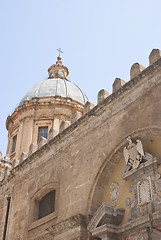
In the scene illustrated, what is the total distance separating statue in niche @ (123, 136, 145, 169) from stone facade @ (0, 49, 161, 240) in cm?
3

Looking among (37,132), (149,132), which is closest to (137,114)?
(149,132)

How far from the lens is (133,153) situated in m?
9.18

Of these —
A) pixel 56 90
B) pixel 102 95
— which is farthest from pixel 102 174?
pixel 56 90

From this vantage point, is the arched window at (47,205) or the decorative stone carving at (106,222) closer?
the decorative stone carving at (106,222)

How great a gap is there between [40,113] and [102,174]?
1201 cm

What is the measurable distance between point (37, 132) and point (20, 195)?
7865 mm

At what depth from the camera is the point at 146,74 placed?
9.60 meters

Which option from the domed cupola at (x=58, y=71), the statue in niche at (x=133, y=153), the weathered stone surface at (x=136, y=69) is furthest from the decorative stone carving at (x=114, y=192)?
the domed cupola at (x=58, y=71)

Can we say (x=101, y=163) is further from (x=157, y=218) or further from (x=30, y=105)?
(x=30, y=105)

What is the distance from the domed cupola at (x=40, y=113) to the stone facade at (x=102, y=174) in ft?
22.8

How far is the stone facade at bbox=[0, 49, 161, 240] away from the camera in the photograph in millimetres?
8664

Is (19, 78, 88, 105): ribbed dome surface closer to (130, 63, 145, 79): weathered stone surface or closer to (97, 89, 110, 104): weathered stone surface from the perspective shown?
(97, 89, 110, 104): weathered stone surface

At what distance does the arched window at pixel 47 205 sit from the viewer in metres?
11.8

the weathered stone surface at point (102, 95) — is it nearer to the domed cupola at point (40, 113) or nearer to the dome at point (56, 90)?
the domed cupola at point (40, 113)
